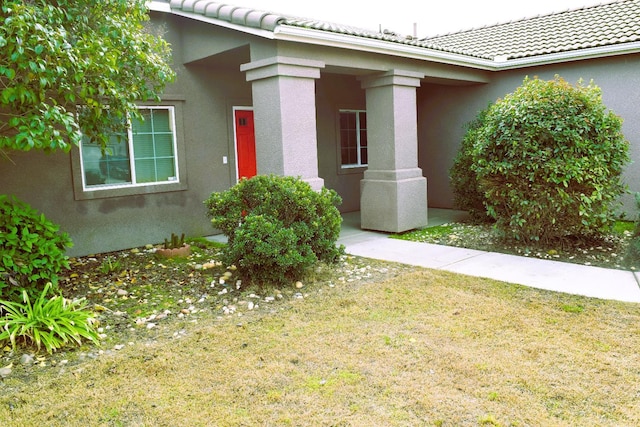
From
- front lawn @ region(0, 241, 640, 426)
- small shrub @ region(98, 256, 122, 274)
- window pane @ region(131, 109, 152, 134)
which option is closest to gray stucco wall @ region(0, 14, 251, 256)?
window pane @ region(131, 109, 152, 134)

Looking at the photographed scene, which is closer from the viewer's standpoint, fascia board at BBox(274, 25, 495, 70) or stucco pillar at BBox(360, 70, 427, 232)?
fascia board at BBox(274, 25, 495, 70)

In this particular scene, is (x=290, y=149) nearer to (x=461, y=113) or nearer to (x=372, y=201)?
(x=372, y=201)

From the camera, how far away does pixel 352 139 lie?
12383 mm

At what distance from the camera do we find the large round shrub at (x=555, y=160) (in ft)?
23.9

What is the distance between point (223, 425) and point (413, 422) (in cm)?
118

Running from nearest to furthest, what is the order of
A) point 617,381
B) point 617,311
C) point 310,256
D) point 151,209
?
point 617,381 → point 617,311 → point 310,256 → point 151,209

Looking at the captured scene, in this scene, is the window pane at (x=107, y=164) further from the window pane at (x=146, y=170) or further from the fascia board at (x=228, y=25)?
the fascia board at (x=228, y=25)

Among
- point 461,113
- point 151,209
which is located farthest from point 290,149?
point 461,113

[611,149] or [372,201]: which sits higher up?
[611,149]

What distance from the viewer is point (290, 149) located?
7664 millimetres

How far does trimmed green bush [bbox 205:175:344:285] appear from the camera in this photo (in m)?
5.86

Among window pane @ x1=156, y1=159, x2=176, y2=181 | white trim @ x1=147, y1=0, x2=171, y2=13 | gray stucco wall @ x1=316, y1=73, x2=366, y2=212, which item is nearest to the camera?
white trim @ x1=147, y1=0, x2=171, y2=13

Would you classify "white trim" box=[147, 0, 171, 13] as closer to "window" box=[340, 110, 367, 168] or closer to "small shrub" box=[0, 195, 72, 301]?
"small shrub" box=[0, 195, 72, 301]

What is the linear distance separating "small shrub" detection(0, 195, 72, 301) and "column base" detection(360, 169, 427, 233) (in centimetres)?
556
